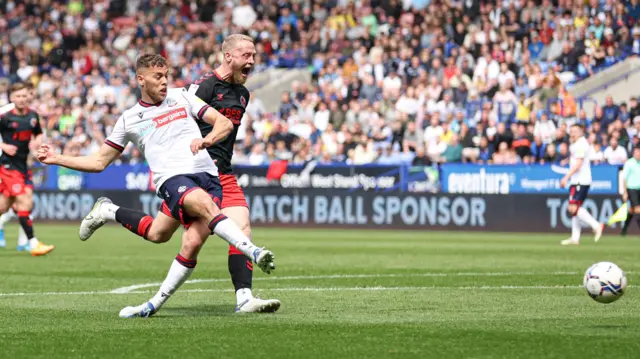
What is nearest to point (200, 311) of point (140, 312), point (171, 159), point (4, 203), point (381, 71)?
point (140, 312)

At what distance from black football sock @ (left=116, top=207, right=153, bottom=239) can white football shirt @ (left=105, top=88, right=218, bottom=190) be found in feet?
1.38

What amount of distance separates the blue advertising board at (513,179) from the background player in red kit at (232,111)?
17.6 meters

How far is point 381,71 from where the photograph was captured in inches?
1320

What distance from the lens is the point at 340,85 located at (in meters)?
33.8

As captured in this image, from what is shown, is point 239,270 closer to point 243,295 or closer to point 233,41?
point 243,295

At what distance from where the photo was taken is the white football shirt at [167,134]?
372 inches

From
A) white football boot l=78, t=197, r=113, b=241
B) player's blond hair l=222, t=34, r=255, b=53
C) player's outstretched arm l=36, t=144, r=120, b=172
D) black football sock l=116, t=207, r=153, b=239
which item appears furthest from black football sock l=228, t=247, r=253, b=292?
player's blond hair l=222, t=34, r=255, b=53

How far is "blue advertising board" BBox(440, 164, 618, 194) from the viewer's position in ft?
87.0

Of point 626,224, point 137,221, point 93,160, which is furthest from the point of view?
point 626,224

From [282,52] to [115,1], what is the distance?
29.1ft

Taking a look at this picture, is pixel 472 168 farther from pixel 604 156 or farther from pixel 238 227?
pixel 238 227

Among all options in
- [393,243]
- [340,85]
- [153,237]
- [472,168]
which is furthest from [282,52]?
[153,237]

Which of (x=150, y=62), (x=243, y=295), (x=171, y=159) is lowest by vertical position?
(x=243, y=295)

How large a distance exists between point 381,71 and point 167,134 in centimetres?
2438
